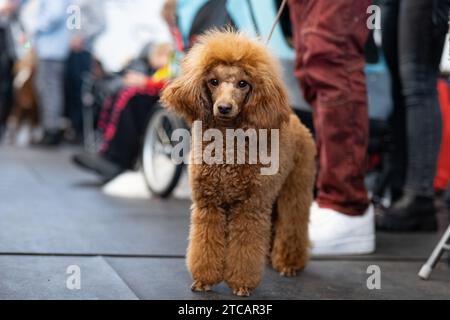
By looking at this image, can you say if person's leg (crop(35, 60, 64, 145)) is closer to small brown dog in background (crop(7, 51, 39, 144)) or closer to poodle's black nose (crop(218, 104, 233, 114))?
small brown dog in background (crop(7, 51, 39, 144))

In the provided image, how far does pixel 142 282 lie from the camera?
2.58m

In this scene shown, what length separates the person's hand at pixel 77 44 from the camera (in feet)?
27.7

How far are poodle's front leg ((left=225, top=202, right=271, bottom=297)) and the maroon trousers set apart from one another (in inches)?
29.9

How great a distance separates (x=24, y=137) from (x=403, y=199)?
6.08 metres

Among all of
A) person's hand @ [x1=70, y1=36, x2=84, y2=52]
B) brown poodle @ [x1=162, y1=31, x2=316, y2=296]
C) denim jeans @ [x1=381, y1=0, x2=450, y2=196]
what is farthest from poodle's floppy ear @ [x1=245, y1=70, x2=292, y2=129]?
person's hand @ [x1=70, y1=36, x2=84, y2=52]

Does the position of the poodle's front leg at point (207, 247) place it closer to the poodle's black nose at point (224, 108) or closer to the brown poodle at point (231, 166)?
the brown poodle at point (231, 166)

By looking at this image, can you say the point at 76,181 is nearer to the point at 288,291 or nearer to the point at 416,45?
the point at 416,45

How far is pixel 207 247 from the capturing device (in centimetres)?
243

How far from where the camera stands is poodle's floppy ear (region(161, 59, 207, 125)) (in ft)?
7.79

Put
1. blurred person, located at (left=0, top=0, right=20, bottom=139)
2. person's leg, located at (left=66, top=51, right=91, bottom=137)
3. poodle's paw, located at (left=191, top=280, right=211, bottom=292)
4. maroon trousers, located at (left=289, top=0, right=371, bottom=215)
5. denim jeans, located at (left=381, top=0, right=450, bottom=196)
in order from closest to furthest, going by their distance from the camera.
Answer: poodle's paw, located at (left=191, top=280, right=211, bottom=292) < maroon trousers, located at (left=289, top=0, right=371, bottom=215) < denim jeans, located at (left=381, top=0, right=450, bottom=196) < blurred person, located at (left=0, top=0, right=20, bottom=139) < person's leg, located at (left=66, top=51, right=91, bottom=137)

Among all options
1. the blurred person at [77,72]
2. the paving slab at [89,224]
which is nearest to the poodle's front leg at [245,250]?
the paving slab at [89,224]

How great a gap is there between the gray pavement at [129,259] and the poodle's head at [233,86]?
0.55 meters

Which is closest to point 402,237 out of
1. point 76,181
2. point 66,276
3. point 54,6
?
point 66,276

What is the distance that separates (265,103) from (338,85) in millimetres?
800
